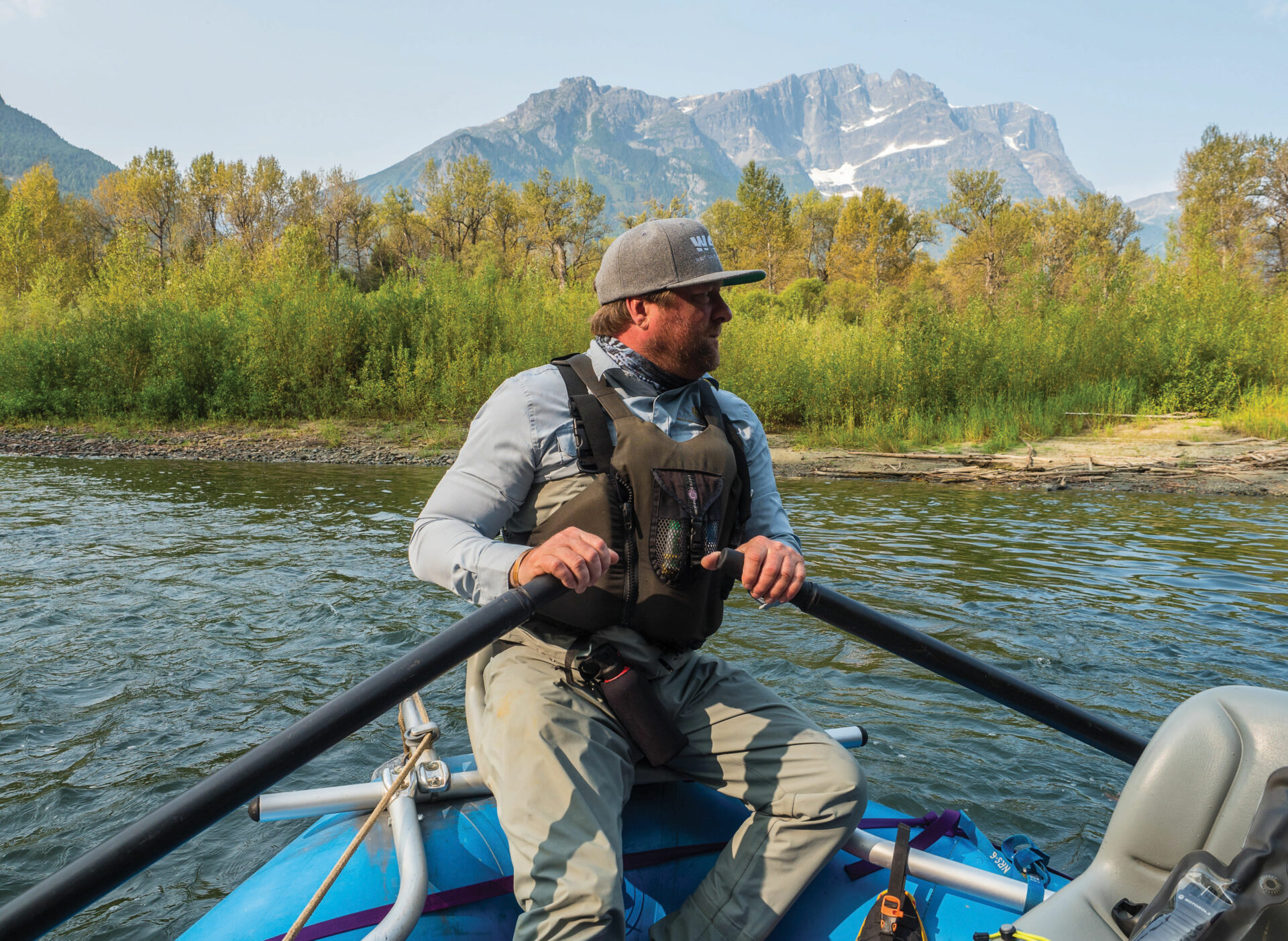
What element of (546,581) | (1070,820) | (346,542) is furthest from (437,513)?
(346,542)

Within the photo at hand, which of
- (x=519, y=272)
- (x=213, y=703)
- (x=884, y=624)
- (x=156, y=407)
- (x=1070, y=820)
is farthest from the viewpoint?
(x=519, y=272)

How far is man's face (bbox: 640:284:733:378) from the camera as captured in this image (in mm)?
2264

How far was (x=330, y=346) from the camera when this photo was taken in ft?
59.8

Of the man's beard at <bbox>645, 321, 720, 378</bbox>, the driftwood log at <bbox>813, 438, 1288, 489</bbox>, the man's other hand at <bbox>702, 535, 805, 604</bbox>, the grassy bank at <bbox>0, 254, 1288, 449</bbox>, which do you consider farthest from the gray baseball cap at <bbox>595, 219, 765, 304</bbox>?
the grassy bank at <bbox>0, 254, 1288, 449</bbox>

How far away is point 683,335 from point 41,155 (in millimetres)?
220293

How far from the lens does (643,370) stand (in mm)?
2258

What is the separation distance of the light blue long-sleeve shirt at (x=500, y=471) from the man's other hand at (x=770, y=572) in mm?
408

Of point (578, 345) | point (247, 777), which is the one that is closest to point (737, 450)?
point (247, 777)

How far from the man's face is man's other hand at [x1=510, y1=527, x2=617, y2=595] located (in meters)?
0.65

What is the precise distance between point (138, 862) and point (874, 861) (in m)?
1.49

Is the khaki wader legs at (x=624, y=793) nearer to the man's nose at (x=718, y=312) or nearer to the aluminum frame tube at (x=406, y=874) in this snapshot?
the aluminum frame tube at (x=406, y=874)

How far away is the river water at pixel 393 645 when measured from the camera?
3434 millimetres

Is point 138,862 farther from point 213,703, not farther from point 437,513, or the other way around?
point 213,703

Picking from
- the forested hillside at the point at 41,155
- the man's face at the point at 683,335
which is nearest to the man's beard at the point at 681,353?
the man's face at the point at 683,335
